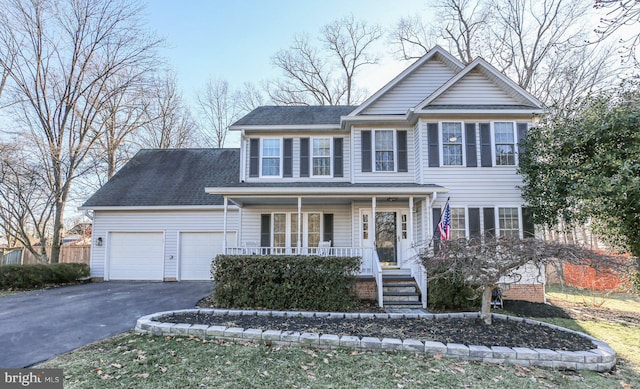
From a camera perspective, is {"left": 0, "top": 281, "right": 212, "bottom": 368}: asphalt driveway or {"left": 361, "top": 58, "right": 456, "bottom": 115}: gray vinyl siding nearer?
{"left": 0, "top": 281, "right": 212, "bottom": 368}: asphalt driveway

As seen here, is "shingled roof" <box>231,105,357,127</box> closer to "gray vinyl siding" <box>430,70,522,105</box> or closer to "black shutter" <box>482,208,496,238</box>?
"gray vinyl siding" <box>430,70,522,105</box>

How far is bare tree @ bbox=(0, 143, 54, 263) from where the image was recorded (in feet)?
43.0

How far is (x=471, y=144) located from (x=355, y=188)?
391cm

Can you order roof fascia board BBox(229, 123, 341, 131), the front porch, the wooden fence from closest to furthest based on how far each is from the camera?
the front porch < roof fascia board BBox(229, 123, 341, 131) < the wooden fence

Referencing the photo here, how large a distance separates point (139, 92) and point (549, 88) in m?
21.5

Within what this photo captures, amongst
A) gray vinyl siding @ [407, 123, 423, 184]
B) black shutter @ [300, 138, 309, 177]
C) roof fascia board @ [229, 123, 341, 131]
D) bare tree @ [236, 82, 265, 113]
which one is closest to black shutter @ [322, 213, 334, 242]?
black shutter @ [300, 138, 309, 177]

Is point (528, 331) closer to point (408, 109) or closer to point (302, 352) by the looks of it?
point (302, 352)

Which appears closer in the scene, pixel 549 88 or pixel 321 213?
pixel 321 213

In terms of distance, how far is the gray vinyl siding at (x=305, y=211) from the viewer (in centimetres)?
1181

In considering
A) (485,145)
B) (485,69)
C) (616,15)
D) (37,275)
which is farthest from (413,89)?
(37,275)

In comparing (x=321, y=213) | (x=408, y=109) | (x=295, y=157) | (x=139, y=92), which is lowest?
(x=321, y=213)

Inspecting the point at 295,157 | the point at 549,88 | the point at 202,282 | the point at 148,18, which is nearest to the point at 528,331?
the point at 295,157

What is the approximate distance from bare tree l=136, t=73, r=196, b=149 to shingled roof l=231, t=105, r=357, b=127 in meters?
11.9

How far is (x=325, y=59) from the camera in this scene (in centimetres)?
2470
